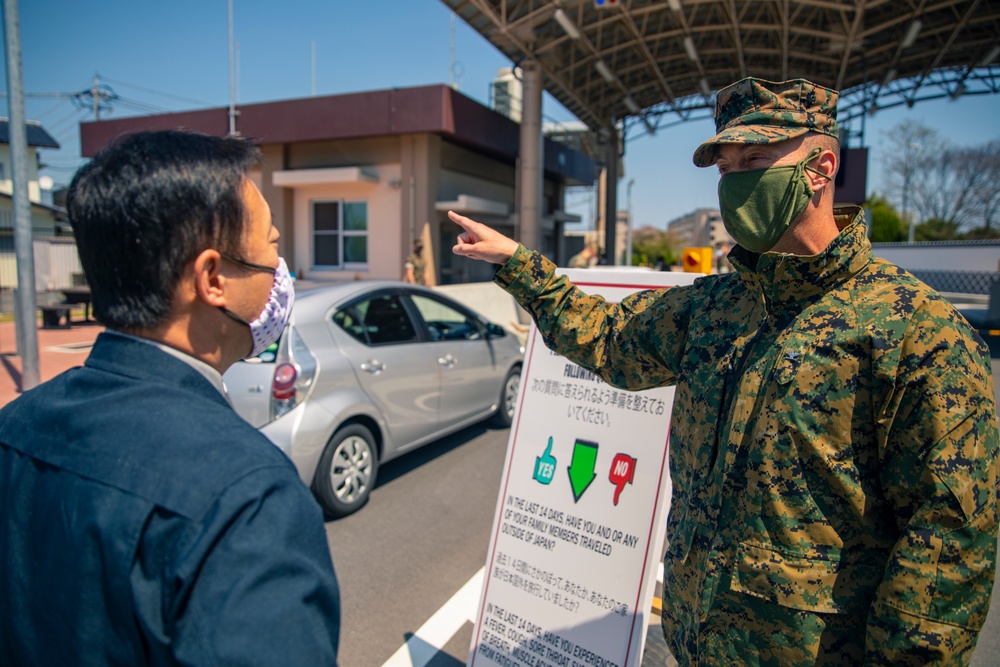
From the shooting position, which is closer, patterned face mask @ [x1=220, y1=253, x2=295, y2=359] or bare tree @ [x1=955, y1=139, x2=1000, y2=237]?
patterned face mask @ [x1=220, y1=253, x2=295, y2=359]

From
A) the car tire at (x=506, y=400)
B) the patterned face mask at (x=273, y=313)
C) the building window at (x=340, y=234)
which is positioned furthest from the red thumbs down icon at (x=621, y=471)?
the building window at (x=340, y=234)

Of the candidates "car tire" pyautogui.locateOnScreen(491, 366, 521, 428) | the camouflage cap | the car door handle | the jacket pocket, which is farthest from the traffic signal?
the jacket pocket

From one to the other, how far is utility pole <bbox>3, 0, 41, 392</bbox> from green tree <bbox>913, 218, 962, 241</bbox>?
48.3 metres

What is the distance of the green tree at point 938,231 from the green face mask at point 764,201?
4880cm

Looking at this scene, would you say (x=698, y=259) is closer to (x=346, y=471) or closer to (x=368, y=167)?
(x=346, y=471)

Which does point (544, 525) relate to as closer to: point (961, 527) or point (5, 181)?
point (961, 527)

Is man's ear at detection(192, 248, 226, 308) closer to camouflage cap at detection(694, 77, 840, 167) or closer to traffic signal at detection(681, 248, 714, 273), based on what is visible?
camouflage cap at detection(694, 77, 840, 167)

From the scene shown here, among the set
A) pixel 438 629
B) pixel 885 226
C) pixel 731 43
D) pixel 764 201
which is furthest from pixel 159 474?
pixel 885 226

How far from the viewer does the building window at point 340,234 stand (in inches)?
671

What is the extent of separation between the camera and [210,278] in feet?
3.68

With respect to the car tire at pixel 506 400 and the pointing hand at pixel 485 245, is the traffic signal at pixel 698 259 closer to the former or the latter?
the car tire at pixel 506 400

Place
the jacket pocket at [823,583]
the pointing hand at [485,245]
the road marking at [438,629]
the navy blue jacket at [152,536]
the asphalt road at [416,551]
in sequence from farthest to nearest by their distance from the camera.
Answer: the asphalt road at [416,551] → the road marking at [438,629] → the pointing hand at [485,245] → the jacket pocket at [823,583] → the navy blue jacket at [152,536]

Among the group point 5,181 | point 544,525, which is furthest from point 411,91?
point 5,181

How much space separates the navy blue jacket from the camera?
861mm
